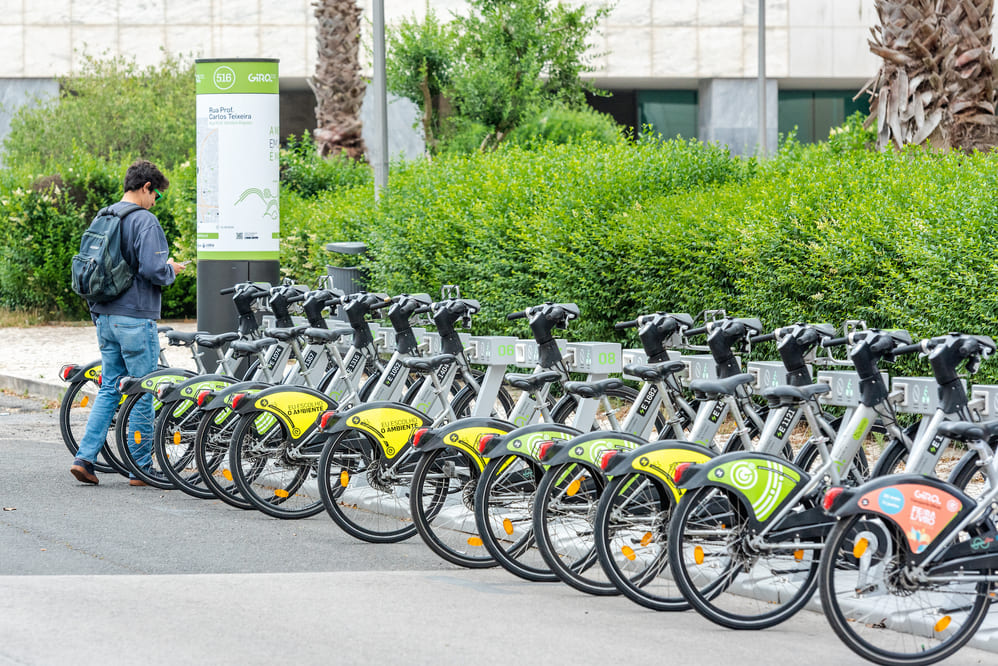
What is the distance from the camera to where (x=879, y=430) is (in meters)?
6.38

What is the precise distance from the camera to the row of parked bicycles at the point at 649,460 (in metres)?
5.28

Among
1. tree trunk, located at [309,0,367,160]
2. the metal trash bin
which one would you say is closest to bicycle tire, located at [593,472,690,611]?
the metal trash bin

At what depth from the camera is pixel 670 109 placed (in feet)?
140

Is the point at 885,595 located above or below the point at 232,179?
below

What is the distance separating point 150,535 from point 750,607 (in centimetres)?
328

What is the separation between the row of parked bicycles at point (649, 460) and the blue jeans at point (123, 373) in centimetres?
7

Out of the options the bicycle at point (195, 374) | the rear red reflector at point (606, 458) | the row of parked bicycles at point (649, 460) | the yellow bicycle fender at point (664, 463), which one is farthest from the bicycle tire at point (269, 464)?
the yellow bicycle fender at point (664, 463)

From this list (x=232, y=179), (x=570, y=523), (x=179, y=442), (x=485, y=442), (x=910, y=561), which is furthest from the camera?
(x=232, y=179)

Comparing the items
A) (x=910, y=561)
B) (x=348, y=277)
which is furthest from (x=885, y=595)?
(x=348, y=277)

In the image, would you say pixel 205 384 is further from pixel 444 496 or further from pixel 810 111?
pixel 810 111

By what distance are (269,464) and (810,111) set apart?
37.2 meters

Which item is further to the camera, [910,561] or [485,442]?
[485,442]

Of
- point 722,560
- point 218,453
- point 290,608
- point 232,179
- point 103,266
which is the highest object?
point 232,179

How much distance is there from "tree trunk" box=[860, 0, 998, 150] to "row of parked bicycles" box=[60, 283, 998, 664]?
3330 millimetres
